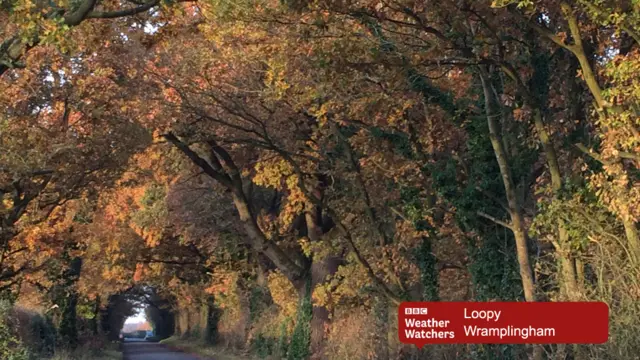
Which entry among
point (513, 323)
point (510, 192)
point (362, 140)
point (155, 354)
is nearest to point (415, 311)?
point (513, 323)

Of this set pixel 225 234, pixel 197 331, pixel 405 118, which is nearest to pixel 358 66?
pixel 405 118

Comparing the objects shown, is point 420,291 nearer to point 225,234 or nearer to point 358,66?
point 358,66

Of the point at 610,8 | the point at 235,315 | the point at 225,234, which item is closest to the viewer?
the point at 610,8

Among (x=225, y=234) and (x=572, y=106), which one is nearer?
(x=572, y=106)

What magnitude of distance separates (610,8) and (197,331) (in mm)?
58764

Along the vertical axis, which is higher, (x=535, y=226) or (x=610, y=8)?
(x=610, y=8)

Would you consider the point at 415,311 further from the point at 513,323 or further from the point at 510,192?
the point at 510,192

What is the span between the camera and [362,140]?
19078 millimetres

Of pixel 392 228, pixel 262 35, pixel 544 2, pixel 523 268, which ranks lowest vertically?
pixel 523 268

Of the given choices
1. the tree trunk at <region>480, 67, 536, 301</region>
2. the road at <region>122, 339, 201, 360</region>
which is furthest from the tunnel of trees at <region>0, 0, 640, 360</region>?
the road at <region>122, 339, 201, 360</region>

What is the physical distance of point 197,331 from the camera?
6569 cm

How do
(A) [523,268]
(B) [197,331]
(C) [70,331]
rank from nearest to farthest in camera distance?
1. (A) [523,268]
2. (C) [70,331]
3. (B) [197,331]

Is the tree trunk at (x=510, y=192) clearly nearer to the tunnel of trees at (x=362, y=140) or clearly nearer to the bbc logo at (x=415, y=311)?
the tunnel of trees at (x=362, y=140)

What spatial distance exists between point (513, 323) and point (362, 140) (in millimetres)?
8635
